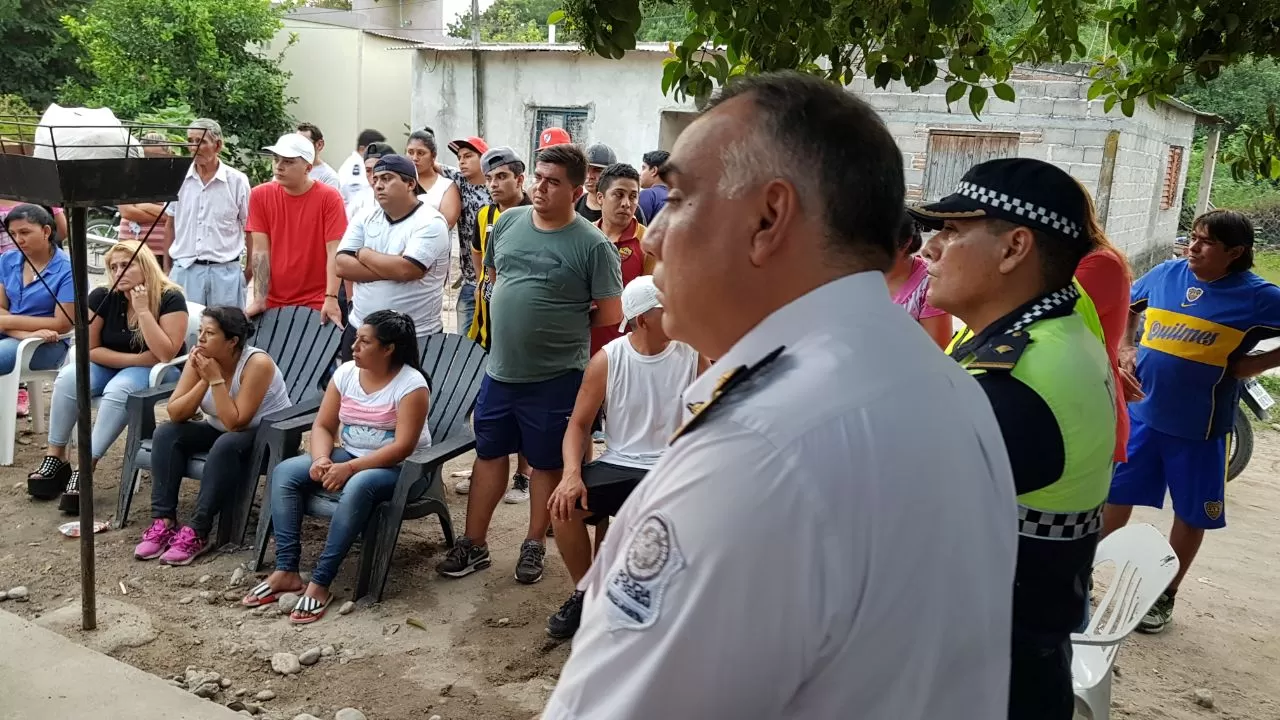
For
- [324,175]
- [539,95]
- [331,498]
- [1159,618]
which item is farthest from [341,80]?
[1159,618]

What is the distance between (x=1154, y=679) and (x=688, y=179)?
395 centimetres

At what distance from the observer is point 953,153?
1291cm

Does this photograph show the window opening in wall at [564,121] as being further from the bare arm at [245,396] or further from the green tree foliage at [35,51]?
the bare arm at [245,396]

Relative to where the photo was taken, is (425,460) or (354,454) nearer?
(425,460)

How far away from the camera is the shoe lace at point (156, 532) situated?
4844 mm

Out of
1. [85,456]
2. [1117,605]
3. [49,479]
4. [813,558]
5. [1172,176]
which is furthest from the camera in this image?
[1172,176]

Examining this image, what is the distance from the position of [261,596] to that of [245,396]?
1.04 metres

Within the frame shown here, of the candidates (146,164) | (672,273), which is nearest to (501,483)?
(146,164)

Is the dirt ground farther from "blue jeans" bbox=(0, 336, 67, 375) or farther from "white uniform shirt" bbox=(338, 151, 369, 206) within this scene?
"white uniform shirt" bbox=(338, 151, 369, 206)

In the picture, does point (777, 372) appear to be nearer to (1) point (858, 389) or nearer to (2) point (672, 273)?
(1) point (858, 389)

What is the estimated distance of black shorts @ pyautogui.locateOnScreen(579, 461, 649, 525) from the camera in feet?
13.3

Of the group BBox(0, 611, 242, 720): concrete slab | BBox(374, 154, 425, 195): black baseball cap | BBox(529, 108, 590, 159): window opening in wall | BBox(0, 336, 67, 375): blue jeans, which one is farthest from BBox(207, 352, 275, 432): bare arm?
BBox(529, 108, 590, 159): window opening in wall

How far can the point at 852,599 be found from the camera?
89cm

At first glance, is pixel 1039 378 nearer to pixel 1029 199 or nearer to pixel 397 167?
pixel 1029 199
